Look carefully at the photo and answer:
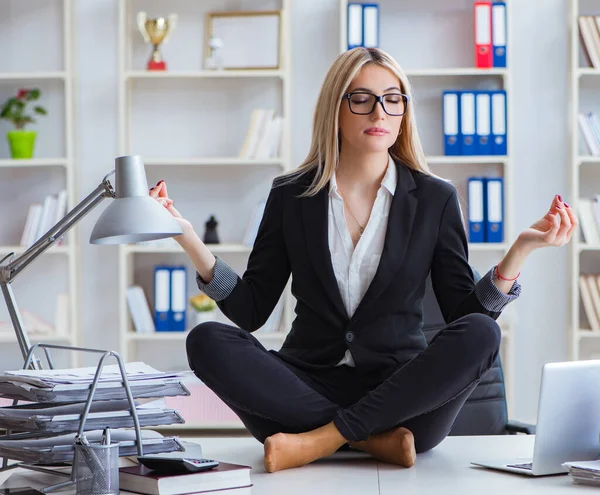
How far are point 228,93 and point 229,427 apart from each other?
1.53 m

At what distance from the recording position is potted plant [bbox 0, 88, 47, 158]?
4.14 m

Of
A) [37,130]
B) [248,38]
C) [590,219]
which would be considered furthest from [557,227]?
[37,130]

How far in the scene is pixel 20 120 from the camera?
4160 millimetres

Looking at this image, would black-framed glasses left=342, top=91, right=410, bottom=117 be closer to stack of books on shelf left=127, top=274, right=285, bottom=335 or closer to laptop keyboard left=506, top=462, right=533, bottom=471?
laptop keyboard left=506, top=462, right=533, bottom=471

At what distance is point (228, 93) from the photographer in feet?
14.1

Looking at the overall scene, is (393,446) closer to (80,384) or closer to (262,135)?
(80,384)

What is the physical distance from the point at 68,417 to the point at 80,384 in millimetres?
69

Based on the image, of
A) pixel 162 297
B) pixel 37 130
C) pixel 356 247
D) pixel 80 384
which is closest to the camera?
pixel 80 384

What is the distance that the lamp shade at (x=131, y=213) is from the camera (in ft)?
4.62

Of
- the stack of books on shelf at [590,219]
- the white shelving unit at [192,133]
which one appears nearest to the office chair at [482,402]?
the stack of books on shelf at [590,219]

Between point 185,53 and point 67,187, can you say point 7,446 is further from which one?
point 185,53

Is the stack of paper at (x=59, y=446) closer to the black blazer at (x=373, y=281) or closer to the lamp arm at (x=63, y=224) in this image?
the lamp arm at (x=63, y=224)

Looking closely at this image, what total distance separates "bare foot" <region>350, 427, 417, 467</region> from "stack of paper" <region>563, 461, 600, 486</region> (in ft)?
1.07

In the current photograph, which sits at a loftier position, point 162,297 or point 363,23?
point 363,23
